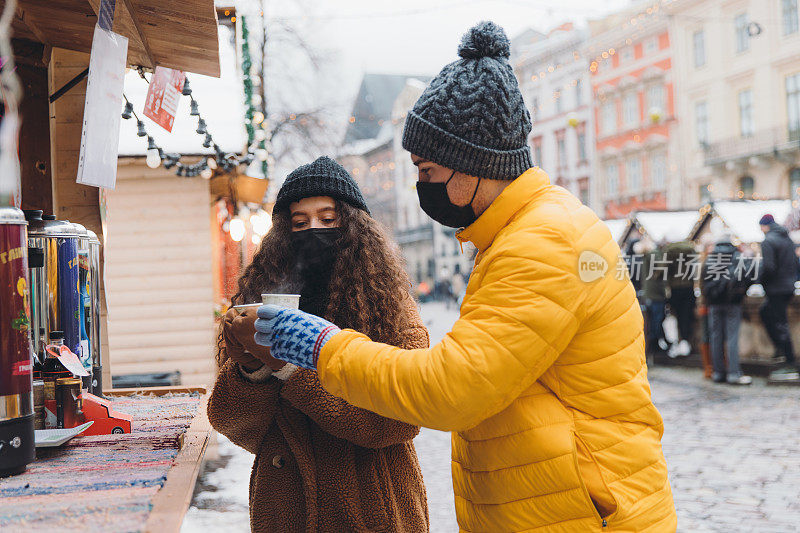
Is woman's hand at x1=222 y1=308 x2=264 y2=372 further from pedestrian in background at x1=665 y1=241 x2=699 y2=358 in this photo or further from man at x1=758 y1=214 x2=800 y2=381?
pedestrian in background at x1=665 y1=241 x2=699 y2=358

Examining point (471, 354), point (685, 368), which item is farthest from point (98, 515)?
point (685, 368)

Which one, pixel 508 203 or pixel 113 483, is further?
pixel 508 203

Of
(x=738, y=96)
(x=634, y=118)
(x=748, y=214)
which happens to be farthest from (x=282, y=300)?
(x=634, y=118)

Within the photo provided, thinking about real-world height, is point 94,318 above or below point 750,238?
below

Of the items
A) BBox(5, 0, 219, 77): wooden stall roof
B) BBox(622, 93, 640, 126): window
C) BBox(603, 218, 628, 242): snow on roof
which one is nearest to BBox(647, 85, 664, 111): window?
BBox(622, 93, 640, 126): window

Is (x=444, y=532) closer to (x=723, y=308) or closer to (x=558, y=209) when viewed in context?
(x=558, y=209)

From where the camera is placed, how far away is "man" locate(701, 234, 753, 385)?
10.0 m

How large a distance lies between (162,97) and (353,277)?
1428 millimetres

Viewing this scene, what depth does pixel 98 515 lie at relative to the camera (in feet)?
4.03

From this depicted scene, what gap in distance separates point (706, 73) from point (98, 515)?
37487 millimetres

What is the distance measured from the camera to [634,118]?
132 ft

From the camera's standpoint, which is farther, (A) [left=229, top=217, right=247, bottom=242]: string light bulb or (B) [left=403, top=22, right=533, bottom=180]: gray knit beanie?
(A) [left=229, top=217, right=247, bottom=242]: string light bulb

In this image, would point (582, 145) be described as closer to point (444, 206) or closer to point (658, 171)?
point (658, 171)

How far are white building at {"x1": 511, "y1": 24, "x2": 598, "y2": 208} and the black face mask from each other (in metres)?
37.9
